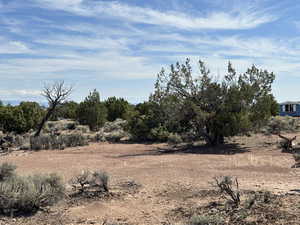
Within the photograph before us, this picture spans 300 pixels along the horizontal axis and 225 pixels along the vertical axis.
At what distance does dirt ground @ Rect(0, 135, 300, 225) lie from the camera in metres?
7.55

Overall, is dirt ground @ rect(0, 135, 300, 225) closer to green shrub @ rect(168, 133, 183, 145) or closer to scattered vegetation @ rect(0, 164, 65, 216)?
scattered vegetation @ rect(0, 164, 65, 216)

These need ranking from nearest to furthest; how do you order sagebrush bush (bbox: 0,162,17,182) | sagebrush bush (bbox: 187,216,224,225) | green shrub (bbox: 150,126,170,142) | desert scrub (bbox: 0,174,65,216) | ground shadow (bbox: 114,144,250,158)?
sagebrush bush (bbox: 187,216,224,225) → desert scrub (bbox: 0,174,65,216) → sagebrush bush (bbox: 0,162,17,182) → ground shadow (bbox: 114,144,250,158) → green shrub (bbox: 150,126,170,142)

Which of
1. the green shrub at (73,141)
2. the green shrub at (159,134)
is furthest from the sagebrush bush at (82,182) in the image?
the green shrub at (159,134)

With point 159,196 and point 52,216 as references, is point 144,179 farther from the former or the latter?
point 52,216

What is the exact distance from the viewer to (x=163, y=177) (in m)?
11.3

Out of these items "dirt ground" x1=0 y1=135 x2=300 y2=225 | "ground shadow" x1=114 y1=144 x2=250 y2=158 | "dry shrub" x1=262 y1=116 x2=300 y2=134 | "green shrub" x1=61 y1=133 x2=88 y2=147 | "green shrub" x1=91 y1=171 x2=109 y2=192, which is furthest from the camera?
"dry shrub" x1=262 y1=116 x2=300 y2=134

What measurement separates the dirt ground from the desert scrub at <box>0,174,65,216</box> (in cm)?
46

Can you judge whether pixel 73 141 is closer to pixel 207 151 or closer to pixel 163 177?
pixel 207 151

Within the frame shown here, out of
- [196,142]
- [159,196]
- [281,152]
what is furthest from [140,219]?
[196,142]

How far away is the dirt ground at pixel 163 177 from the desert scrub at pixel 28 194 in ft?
1.52

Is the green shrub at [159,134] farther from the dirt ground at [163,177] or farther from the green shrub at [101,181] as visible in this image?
the green shrub at [101,181]

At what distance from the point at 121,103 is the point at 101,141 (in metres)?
20.3

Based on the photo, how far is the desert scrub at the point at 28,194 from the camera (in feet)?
25.2

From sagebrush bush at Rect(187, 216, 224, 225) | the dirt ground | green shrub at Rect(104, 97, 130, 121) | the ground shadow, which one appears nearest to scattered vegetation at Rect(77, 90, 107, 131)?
green shrub at Rect(104, 97, 130, 121)
